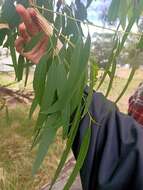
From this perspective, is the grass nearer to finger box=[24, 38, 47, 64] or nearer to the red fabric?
the red fabric

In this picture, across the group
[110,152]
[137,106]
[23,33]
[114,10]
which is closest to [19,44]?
[23,33]

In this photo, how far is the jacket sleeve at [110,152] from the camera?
2.88 ft

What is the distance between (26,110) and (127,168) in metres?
1.62

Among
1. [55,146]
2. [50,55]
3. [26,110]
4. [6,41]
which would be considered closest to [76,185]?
[55,146]

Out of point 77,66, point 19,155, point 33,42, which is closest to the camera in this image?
point 77,66

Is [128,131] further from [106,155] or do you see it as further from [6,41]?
[6,41]

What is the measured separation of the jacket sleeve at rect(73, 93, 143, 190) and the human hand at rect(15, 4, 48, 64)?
7.3 inches

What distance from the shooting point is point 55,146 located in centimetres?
233

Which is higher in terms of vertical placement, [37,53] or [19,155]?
[37,53]

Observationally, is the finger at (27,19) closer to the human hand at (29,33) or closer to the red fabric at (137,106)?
the human hand at (29,33)

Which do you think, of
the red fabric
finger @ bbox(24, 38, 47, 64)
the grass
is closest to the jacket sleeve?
finger @ bbox(24, 38, 47, 64)

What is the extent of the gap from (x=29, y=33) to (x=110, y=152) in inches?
12.1

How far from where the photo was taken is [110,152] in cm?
90

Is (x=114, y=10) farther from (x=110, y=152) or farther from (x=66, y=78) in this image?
(x=110, y=152)
